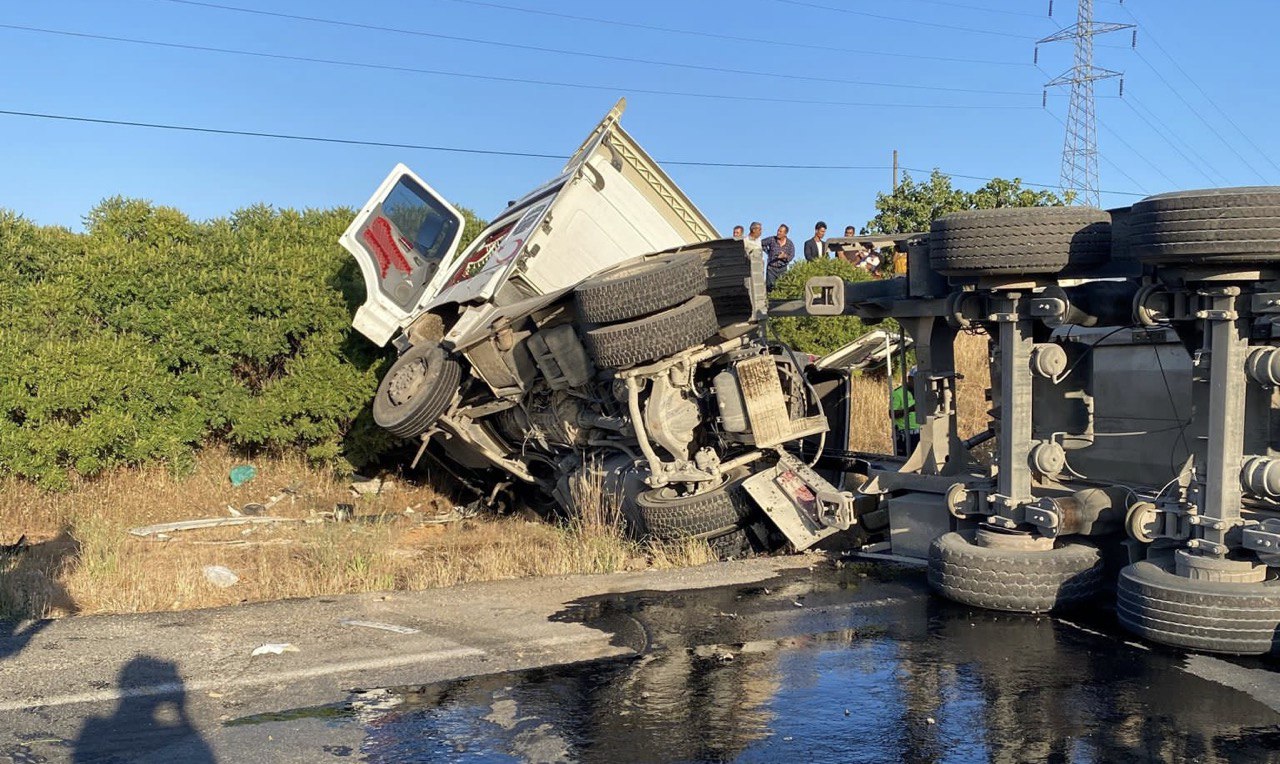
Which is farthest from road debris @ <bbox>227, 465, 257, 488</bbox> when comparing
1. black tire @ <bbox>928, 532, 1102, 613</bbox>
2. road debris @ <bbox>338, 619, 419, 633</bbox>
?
black tire @ <bbox>928, 532, 1102, 613</bbox>

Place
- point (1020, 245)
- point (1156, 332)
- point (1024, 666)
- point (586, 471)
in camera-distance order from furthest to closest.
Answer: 1. point (586, 471)
2. point (1156, 332)
3. point (1020, 245)
4. point (1024, 666)

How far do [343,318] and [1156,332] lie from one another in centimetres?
854

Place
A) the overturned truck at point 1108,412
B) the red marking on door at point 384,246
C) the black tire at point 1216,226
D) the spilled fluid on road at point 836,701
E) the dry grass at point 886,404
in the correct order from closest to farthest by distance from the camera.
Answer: the spilled fluid on road at point 836,701
the black tire at point 1216,226
the overturned truck at point 1108,412
the red marking on door at point 384,246
the dry grass at point 886,404

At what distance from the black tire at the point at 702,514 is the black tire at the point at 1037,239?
2840 mm

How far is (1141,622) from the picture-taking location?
5879 mm

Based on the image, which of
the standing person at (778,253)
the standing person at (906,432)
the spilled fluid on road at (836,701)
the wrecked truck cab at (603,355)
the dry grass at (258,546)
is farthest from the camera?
the standing person at (778,253)

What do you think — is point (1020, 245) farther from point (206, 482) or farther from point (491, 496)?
point (206, 482)

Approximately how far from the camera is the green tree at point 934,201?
930 inches

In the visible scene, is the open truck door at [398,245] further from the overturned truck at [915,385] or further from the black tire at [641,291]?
the black tire at [641,291]

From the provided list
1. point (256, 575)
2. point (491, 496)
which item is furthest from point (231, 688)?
point (491, 496)

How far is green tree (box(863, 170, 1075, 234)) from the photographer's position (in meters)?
23.6

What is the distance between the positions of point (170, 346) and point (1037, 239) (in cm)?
916

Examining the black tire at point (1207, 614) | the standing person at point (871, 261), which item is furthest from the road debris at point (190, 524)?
the standing person at point (871, 261)

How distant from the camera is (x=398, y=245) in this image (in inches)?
Result: 466
